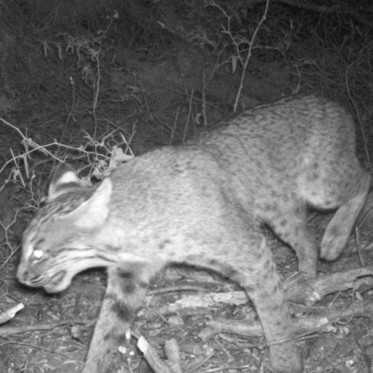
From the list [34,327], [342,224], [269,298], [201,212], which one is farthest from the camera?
[342,224]

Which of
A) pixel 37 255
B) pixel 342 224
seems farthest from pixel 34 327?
pixel 342 224

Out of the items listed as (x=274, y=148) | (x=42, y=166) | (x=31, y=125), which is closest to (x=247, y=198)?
(x=274, y=148)

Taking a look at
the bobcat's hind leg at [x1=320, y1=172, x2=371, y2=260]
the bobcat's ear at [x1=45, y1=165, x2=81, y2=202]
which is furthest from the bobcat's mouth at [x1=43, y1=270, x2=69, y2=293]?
the bobcat's hind leg at [x1=320, y1=172, x2=371, y2=260]

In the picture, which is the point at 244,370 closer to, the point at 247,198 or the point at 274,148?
the point at 247,198

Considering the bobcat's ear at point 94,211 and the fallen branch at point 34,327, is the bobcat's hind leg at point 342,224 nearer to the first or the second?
the fallen branch at point 34,327

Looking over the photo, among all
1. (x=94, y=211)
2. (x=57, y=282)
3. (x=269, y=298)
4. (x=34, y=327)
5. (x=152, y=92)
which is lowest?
(x=152, y=92)

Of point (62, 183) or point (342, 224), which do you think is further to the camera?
point (342, 224)

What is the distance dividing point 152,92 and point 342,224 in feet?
10.3

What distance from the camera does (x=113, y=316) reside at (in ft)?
16.0

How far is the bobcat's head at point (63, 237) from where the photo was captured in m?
4.38

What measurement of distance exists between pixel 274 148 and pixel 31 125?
3.47 meters

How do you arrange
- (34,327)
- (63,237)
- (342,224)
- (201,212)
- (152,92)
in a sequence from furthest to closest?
(152,92) < (342,224) < (34,327) < (201,212) < (63,237)

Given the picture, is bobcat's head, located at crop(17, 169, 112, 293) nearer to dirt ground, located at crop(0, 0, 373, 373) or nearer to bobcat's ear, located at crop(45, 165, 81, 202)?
bobcat's ear, located at crop(45, 165, 81, 202)

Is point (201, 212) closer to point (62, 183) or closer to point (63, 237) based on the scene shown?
point (63, 237)
